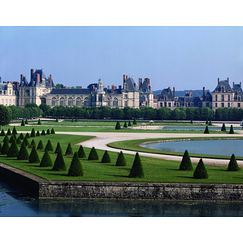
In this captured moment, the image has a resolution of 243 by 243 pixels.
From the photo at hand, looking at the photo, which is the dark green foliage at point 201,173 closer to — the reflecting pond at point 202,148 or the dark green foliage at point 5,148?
the reflecting pond at point 202,148

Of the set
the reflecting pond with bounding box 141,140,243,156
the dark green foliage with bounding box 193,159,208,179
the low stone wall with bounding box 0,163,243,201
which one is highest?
the dark green foliage with bounding box 193,159,208,179

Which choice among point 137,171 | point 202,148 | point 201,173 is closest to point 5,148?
point 137,171

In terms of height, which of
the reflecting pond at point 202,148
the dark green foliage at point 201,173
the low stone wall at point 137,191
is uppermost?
the dark green foliage at point 201,173

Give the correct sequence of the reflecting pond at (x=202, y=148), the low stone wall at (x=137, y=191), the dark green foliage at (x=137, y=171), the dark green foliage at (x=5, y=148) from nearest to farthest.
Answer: the low stone wall at (x=137, y=191) → the dark green foliage at (x=137, y=171) → the dark green foliage at (x=5, y=148) → the reflecting pond at (x=202, y=148)

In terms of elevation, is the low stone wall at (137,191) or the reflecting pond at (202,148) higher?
the reflecting pond at (202,148)

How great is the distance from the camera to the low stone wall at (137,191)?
15180mm

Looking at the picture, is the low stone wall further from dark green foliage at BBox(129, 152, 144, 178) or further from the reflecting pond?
the reflecting pond

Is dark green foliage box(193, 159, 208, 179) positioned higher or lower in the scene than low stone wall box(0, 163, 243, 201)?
higher

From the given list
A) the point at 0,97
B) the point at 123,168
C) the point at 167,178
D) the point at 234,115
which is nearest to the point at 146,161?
the point at 123,168

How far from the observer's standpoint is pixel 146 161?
2078 cm

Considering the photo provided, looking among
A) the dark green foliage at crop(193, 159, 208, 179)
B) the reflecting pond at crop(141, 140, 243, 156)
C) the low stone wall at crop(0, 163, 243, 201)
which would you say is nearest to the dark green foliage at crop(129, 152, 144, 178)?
the low stone wall at crop(0, 163, 243, 201)

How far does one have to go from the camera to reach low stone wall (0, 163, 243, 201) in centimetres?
1518

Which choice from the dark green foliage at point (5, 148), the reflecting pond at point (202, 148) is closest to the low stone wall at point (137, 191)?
the dark green foliage at point (5, 148)

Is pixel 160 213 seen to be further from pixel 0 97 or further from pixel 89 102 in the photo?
pixel 89 102
